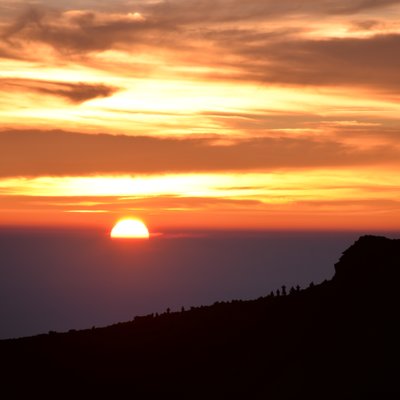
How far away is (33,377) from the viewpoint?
129 feet

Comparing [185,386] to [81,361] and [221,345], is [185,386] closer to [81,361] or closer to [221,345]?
[221,345]

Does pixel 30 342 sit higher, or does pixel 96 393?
pixel 30 342

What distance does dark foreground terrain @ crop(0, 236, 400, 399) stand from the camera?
32.9 meters

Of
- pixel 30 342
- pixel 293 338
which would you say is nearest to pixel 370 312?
pixel 293 338

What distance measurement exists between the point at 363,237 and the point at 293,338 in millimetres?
6253

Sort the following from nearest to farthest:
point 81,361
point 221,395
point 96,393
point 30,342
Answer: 1. point 221,395
2. point 96,393
3. point 81,361
4. point 30,342

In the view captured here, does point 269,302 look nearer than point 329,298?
No

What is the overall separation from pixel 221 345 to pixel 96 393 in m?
6.00

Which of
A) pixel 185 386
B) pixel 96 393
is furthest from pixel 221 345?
pixel 96 393

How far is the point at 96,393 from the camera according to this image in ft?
123

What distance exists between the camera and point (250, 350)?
38375 mm

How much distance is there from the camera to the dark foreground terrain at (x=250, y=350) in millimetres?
32906

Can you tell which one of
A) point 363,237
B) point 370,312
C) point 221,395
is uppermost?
point 363,237

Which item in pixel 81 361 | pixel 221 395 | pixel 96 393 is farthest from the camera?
pixel 81 361
